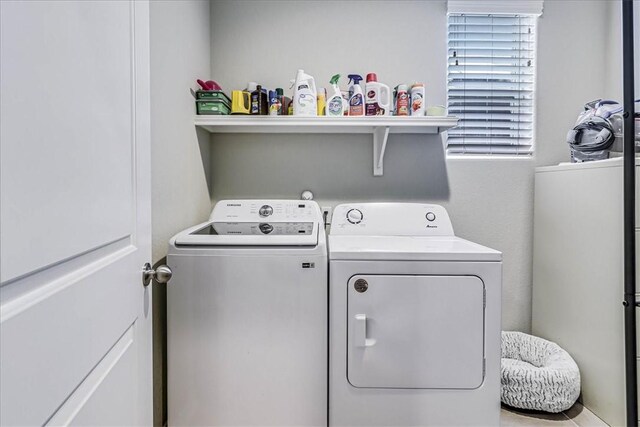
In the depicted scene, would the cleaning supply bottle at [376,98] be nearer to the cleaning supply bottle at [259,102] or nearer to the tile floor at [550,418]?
the cleaning supply bottle at [259,102]

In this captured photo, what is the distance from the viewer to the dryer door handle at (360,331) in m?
1.59

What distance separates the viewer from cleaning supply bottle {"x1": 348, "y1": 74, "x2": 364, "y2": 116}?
83.5 inches

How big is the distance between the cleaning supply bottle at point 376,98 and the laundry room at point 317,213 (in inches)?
0.4

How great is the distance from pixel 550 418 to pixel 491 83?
6.22ft

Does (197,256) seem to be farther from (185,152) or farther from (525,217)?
(525,217)

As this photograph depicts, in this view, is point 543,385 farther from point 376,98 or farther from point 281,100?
point 281,100

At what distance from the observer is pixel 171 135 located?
1.73 metres

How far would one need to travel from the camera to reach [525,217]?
8.08 feet

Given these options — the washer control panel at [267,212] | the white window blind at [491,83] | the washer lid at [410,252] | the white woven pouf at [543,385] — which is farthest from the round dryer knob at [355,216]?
the white woven pouf at [543,385]

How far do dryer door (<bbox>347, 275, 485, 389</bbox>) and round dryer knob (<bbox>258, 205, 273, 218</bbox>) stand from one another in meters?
0.71

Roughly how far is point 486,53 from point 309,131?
3.98 ft

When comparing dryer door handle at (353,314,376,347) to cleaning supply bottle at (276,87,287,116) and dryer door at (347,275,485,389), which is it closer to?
dryer door at (347,275,485,389)

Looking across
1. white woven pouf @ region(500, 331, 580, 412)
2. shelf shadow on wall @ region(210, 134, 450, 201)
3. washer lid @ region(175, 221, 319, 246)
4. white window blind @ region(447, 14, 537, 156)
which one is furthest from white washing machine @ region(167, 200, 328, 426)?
white window blind @ region(447, 14, 537, 156)

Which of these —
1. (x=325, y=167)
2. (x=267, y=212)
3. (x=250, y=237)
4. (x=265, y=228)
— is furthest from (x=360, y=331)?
(x=325, y=167)
